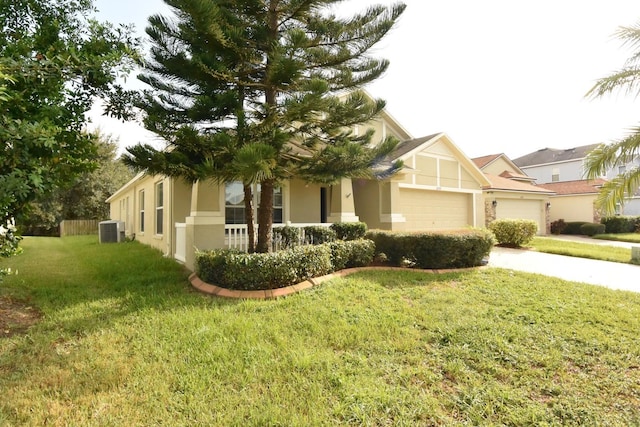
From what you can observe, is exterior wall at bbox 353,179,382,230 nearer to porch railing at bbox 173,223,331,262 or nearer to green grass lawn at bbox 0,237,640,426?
porch railing at bbox 173,223,331,262

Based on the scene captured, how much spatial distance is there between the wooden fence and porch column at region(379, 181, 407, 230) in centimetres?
2321

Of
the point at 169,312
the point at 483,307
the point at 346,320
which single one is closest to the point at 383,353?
the point at 346,320

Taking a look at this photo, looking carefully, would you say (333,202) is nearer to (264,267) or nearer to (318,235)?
(318,235)

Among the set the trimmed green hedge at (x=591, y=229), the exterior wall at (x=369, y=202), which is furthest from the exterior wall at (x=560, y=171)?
the exterior wall at (x=369, y=202)

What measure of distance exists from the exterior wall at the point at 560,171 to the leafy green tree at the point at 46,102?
109ft

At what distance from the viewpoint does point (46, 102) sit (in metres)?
3.47

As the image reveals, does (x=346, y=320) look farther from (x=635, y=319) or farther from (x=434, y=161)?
(x=434, y=161)

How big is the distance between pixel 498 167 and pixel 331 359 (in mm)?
25488

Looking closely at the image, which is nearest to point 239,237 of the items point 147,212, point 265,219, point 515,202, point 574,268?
point 265,219

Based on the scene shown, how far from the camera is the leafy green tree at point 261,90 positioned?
5.43 meters

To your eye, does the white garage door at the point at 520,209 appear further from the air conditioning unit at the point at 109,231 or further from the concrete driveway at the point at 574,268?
the air conditioning unit at the point at 109,231

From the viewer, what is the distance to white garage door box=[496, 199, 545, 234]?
686 inches

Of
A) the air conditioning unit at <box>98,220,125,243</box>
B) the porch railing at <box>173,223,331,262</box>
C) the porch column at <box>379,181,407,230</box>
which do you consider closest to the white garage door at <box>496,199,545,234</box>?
the porch column at <box>379,181,407,230</box>

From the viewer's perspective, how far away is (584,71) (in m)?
6.56
